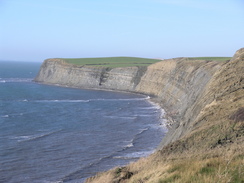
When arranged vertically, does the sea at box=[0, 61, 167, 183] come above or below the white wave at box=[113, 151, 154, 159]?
below

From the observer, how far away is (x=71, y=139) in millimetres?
39562

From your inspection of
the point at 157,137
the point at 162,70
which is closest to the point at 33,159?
the point at 157,137

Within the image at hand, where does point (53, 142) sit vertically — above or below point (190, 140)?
below

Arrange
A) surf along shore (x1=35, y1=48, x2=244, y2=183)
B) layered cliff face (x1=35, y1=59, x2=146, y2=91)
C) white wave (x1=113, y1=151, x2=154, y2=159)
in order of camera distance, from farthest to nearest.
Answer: layered cliff face (x1=35, y1=59, x2=146, y2=91), white wave (x1=113, y1=151, x2=154, y2=159), surf along shore (x1=35, y1=48, x2=244, y2=183)

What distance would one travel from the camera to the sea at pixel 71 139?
94.2 feet

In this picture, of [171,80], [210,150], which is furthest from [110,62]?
[210,150]

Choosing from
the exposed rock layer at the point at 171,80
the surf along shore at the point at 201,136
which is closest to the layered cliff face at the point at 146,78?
the exposed rock layer at the point at 171,80

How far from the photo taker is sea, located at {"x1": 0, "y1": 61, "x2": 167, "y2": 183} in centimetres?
2872

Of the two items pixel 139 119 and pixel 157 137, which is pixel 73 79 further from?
pixel 157 137

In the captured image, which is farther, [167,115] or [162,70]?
[162,70]

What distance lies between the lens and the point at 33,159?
31.6m

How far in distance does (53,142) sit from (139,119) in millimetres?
18001

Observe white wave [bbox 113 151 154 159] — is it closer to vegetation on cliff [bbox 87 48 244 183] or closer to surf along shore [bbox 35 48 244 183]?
surf along shore [bbox 35 48 244 183]

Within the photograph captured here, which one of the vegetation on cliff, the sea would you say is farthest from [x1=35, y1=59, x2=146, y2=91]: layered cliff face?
the vegetation on cliff
